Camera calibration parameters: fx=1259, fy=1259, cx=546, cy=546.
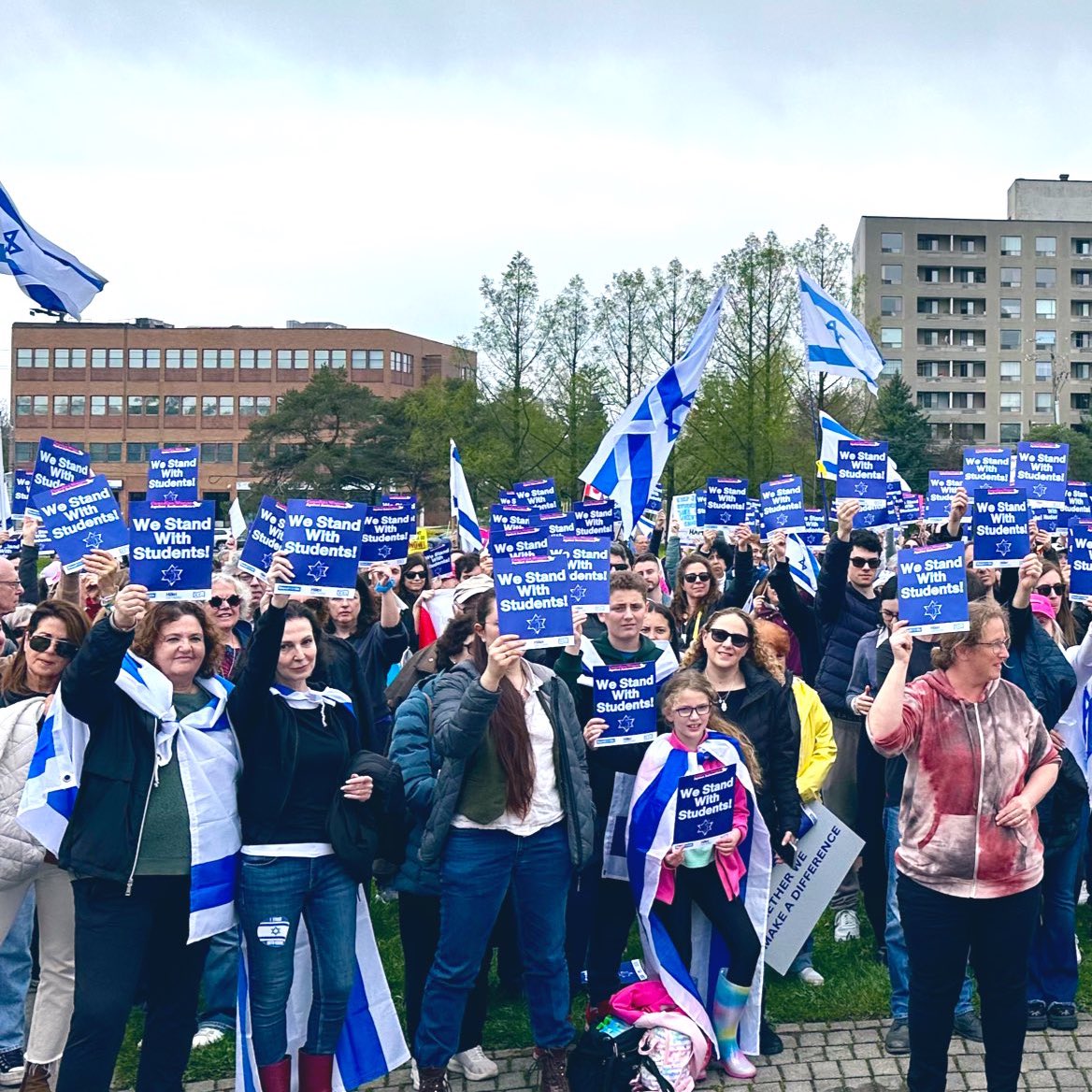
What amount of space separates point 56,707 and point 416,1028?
6.87 feet

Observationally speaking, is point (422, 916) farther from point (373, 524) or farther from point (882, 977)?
point (373, 524)

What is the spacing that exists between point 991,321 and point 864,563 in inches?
3883

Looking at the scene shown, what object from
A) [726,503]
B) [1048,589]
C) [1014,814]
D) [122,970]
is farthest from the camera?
[726,503]

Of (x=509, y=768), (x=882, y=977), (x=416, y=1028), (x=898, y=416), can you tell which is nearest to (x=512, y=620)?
(x=509, y=768)

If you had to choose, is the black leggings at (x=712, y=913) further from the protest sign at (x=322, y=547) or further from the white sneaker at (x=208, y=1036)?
the white sneaker at (x=208, y=1036)

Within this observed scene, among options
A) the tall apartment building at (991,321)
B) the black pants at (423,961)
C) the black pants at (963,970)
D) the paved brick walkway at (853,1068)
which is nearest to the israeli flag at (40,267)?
the black pants at (423,961)

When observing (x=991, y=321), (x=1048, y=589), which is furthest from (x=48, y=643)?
(x=991, y=321)

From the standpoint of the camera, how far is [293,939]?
4820 millimetres

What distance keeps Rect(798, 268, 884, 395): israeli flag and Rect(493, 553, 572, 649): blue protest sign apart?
28.2 feet

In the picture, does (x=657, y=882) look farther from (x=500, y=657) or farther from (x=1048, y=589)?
(x=1048, y=589)

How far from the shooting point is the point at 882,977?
6.31 m

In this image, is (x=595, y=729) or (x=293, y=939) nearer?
(x=293, y=939)

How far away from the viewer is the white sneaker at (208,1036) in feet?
18.8

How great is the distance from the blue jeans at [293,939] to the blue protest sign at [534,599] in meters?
1.17
